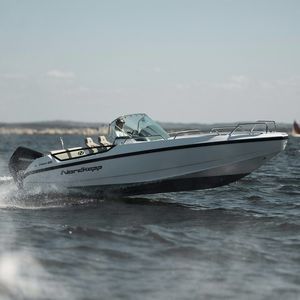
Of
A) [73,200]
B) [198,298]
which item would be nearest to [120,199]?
[73,200]

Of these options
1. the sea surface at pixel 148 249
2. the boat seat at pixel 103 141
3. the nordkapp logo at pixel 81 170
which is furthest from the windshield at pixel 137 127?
the sea surface at pixel 148 249

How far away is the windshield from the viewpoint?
1323 centimetres

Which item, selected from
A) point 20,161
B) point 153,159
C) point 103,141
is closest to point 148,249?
point 153,159

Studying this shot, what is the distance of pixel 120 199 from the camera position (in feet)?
45.6

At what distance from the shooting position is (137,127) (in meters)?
13.5

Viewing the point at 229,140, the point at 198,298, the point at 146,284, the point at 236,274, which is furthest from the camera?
the point at 229,140

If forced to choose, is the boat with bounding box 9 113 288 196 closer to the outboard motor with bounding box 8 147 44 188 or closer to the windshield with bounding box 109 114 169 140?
the windshield with bounding box 109 114 169 140

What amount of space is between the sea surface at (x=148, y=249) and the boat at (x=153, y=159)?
1.62 feet

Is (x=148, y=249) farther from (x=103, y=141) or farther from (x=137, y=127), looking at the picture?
(x=103, y=141)

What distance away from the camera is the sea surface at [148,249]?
6.46 meters

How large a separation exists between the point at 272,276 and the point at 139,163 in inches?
243

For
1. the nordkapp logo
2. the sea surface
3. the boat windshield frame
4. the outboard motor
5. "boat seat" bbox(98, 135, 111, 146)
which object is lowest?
the sea surface

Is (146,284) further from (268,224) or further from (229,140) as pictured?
(229,140)

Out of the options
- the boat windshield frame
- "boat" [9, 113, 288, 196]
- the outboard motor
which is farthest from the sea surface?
the boat windshield frame
